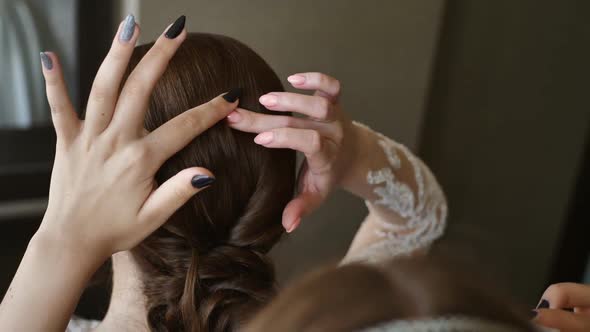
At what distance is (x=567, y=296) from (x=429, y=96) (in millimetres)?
964

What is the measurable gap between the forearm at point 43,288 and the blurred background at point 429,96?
0.54 meters

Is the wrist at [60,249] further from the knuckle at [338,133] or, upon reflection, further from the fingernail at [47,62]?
the knuckle at [338,133]

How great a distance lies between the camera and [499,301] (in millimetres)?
415

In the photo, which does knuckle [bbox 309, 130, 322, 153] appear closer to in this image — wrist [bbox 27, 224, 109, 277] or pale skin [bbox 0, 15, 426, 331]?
pale skin [bbox 0, 15, 426, 331]

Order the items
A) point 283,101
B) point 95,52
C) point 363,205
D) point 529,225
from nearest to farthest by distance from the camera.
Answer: point 283,101, point 95,52, point 363,205, point 529,225

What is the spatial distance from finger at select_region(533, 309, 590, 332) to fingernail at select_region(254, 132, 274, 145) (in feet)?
1.16

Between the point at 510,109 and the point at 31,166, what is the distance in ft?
4.13

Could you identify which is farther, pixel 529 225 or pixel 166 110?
pixel 529 225

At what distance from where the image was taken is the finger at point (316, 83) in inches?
30.2

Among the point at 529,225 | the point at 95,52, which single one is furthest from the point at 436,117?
the point at 95,52

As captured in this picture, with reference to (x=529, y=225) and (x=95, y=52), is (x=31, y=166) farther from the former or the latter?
(x=529, y=225)

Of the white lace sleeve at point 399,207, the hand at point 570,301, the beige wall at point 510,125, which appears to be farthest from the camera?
the beige wall at point 510,125

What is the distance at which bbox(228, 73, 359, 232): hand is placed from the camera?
0.73 meters

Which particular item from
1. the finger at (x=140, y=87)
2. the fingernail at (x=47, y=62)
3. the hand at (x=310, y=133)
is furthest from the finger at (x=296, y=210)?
the fingernail at (x=47, y=62)
